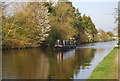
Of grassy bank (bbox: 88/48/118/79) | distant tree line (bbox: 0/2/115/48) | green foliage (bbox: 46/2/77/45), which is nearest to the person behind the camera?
grassy bank (bbox: 88/48/118/79)

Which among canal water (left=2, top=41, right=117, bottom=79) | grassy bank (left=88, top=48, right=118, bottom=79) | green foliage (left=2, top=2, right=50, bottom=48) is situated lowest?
canal water (left=2, top=41, right=117, bottom=79)

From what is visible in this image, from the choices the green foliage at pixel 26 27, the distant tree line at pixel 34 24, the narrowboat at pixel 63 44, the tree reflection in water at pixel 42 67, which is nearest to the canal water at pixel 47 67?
the tree reflection in water at pixel 42 67

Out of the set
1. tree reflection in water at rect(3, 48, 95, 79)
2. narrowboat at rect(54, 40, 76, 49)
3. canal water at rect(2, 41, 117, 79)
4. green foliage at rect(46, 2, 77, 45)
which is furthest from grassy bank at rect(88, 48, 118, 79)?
green foliage at rect(46, 2, 77, 45)

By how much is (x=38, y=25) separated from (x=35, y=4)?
530cm

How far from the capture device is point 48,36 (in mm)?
58781

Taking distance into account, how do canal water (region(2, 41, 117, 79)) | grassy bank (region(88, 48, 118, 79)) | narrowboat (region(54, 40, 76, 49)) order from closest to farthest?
grassy bank (region(88, 48, 118, 79)), canal water (region(2, 41, 117, 79)), narrowboat (region(54, 40, 76, 49))

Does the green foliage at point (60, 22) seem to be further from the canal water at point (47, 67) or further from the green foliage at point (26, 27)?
the canal water at point (47, 67)

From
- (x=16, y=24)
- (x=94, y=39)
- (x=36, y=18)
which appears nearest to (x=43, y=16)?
(x=36, y=18)

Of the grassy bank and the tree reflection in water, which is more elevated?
the grassy bank

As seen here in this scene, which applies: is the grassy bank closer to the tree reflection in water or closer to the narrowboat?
the tree reflection in water

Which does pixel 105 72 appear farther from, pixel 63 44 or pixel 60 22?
pixel 60 22

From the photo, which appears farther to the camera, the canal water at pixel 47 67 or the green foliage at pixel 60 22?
the green foliage at pixel 60 22

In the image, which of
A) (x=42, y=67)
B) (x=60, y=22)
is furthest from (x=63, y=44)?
(x=60, y=22)

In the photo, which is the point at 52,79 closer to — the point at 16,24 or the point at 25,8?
the point at 16,24
